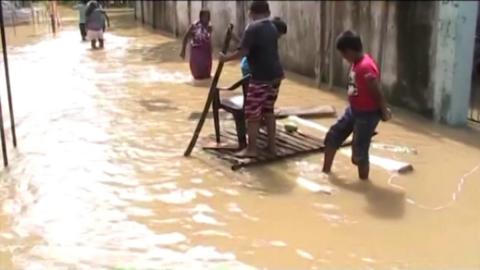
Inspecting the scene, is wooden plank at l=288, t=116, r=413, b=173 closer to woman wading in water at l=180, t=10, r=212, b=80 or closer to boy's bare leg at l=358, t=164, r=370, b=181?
boy's bare leg at l=358, t=164, r=370, b=181

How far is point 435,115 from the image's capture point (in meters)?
8.41

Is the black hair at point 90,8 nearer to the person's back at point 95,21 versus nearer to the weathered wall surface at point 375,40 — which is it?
the person's back at point 95,21

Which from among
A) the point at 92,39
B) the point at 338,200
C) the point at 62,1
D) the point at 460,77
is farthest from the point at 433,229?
the point at 62,1

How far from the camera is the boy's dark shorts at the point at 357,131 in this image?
19.3ft

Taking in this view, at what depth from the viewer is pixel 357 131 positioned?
→ 594cm

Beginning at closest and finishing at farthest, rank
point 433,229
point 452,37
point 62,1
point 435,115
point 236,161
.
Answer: point 433,229, point 236,161, point 452,37, point 435,115, point 62,1

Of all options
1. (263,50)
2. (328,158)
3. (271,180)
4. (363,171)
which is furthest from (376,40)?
(271,180)

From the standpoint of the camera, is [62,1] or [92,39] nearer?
[92,39]

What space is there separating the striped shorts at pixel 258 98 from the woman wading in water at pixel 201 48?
204 inches

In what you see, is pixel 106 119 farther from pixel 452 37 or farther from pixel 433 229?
pixel 433 229

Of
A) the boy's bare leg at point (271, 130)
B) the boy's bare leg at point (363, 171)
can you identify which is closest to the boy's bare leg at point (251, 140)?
the boy's bare leg at point (271, 130)

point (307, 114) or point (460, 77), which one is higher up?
point (460, 77)

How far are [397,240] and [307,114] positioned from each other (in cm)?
418

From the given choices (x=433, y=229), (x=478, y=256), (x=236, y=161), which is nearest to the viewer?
(x=478, y=256)
